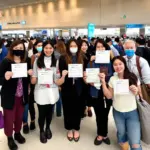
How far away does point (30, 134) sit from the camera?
10.9 ft

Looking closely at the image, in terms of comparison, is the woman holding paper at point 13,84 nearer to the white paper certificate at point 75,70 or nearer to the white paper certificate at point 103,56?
the white paper certificate at point 75,70

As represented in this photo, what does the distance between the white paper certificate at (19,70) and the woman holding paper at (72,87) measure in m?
0.53

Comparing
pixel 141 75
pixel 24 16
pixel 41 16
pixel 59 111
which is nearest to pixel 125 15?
pixel 41 16

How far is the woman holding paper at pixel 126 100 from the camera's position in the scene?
2326mm

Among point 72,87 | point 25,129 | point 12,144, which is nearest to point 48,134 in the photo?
point 25,129

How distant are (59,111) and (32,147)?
4.33 feet

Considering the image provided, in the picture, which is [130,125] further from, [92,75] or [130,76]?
[92,75]

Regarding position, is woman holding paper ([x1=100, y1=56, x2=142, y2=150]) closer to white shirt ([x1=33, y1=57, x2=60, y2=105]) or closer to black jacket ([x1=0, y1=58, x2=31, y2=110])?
white shirt ([x1=33, y1=57, x2=60, y2=105])

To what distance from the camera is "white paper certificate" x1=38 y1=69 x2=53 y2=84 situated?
2752 mm

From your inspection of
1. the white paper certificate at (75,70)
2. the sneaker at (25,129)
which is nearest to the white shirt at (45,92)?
the white paper certificate at (75,70)

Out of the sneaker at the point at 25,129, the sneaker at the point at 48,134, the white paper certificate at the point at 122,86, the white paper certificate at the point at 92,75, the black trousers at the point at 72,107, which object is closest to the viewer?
the white paper certificate at the point at 122,86

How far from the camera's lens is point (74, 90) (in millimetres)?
2971

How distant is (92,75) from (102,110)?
559 millimetres

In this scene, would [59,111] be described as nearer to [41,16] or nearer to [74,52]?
[74,52]
